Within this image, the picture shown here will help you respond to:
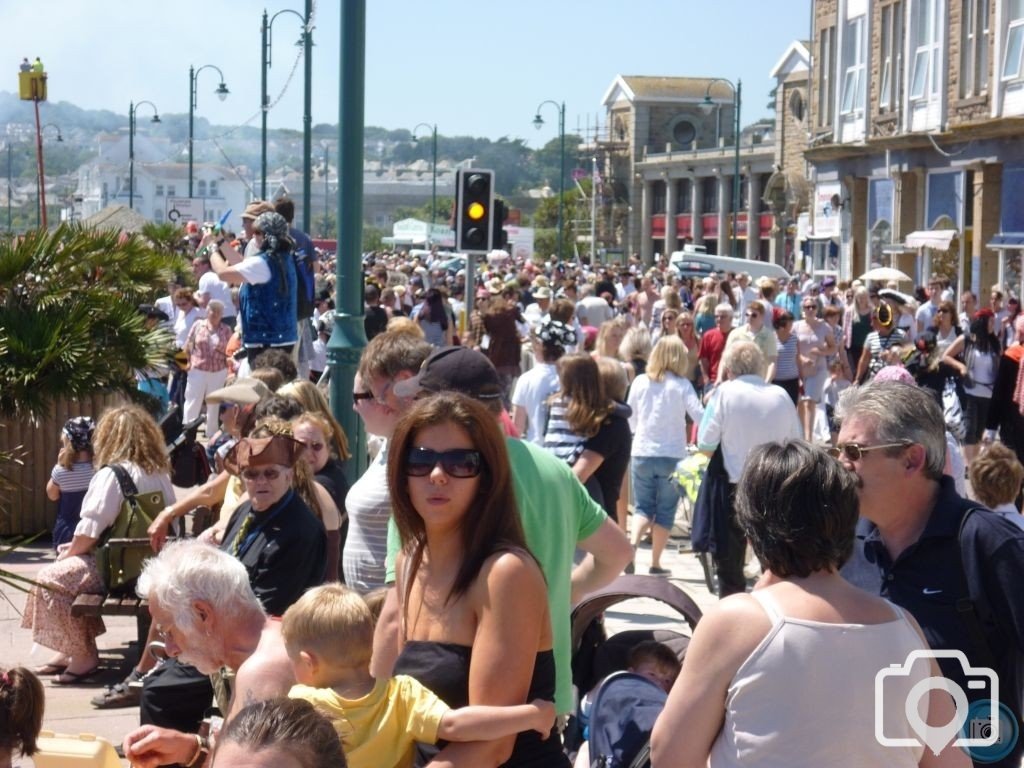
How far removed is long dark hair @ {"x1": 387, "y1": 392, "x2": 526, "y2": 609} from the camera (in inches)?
145

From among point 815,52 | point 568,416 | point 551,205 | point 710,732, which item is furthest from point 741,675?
Answer: point 551,205

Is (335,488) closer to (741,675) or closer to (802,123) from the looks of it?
(741,675)

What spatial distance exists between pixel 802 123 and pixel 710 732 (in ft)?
214

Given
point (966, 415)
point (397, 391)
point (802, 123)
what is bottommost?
point (966, 415)

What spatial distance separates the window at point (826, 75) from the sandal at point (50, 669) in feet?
119

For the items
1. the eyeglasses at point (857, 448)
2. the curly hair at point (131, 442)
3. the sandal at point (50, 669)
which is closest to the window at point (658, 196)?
the curly hair at point (131, 442)

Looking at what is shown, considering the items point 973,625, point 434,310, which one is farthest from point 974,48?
point 973,625

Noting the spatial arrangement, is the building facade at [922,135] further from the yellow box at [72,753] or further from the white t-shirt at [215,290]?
the yellow box at [72,753]

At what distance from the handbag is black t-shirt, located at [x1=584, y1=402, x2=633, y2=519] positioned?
2.35 m

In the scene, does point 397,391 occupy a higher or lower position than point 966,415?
higher

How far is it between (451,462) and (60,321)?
1970 millimetres

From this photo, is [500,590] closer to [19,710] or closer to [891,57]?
[19,710]

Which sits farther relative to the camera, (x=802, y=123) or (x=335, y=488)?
(x=802, y=123)

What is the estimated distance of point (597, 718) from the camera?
4.66 meters
